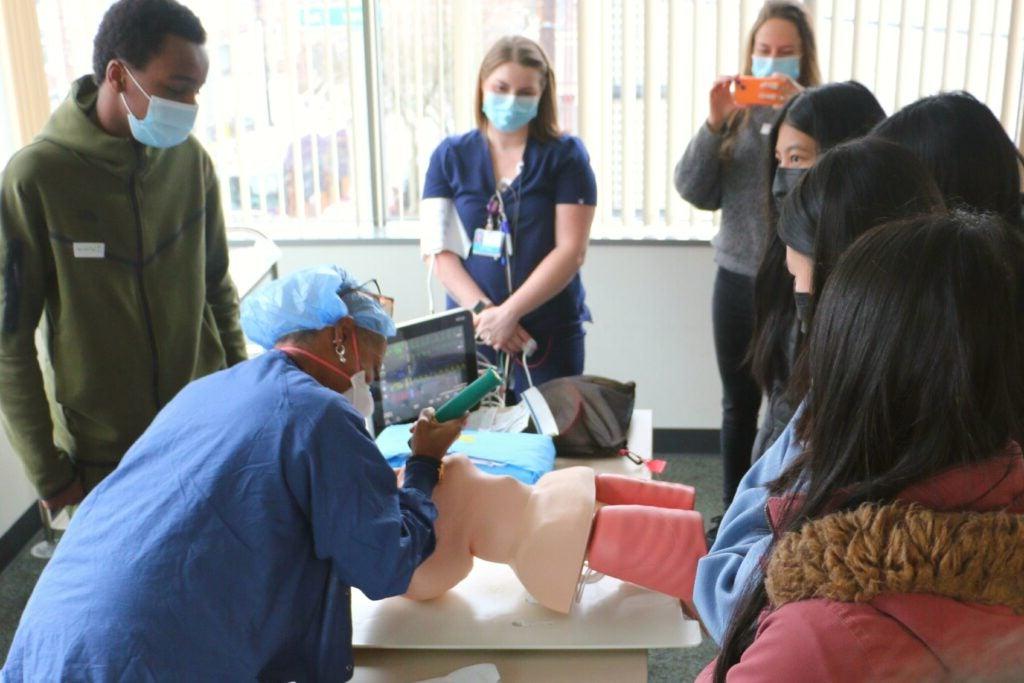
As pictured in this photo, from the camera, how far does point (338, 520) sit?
1401 mm

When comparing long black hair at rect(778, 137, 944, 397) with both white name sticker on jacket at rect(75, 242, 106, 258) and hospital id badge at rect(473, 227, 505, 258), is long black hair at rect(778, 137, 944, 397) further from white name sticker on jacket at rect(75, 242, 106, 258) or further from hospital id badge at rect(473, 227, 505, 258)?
white name sticker on jacket at rect(75, 242, 106, 258)

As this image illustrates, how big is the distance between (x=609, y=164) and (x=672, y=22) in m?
0.52

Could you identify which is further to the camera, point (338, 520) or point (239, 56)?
point (239, 56)

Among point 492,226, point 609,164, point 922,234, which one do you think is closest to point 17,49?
point 492,226

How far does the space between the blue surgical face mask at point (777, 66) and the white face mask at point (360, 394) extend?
1.59 meters

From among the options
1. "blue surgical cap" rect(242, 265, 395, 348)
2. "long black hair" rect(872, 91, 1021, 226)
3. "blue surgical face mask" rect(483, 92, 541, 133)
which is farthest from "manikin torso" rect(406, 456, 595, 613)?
"blue surgical face mask" rect(483, 92, 541, 133)

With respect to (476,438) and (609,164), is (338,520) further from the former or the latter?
(609,164)

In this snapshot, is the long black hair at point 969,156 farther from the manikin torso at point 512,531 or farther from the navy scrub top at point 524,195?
the navy scrub top at point 524,195

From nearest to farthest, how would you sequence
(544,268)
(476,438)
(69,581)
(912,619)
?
1. (912,619)
2. (69,581)
3. (476,438)
4. (544,268)

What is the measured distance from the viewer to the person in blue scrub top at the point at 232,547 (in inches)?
51.6

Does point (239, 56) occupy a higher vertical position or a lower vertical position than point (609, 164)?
higher

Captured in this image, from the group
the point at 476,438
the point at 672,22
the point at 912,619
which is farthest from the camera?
the point at 672,22

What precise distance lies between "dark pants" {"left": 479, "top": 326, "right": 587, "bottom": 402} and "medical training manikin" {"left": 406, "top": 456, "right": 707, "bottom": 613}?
0.99 meters

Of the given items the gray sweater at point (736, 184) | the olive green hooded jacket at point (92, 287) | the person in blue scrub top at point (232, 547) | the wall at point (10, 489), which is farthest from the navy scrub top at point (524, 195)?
the wall at point (10, 489)
